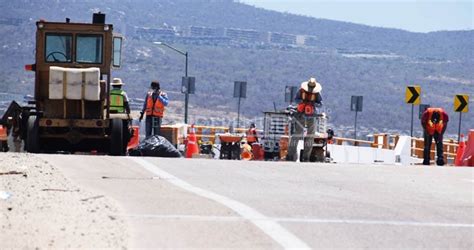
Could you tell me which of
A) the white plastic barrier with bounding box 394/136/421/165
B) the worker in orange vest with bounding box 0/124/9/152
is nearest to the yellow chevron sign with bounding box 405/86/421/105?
the white plastic barrier with bounding box 394/136/421/165

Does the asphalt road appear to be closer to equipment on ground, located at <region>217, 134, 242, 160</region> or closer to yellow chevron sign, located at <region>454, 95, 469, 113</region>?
equipment on ground, located at <region>217, 134, 242, 160</region>

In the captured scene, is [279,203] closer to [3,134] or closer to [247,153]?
[3,134]

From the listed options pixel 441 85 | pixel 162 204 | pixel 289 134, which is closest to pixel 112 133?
pixel 289 134

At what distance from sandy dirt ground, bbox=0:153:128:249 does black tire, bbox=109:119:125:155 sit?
30.1ft

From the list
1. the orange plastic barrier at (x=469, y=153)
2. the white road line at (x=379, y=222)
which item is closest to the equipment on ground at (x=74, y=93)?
the orange plastic barrier at (x=469, y=153)

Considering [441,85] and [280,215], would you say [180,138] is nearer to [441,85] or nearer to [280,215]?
[280,215]

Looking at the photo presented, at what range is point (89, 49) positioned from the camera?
27547 mm

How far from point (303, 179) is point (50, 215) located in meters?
6.92

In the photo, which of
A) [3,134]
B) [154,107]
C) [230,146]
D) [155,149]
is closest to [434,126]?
[154,107]

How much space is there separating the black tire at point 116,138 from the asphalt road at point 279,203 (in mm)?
4270

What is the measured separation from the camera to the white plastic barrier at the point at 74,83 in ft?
86.4

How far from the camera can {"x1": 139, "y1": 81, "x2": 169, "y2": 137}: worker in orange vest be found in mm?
30859

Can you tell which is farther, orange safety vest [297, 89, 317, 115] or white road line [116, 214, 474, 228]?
orange safety vest [297, 89, 317, 115]

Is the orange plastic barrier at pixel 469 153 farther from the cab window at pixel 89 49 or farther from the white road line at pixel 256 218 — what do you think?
the white road line at pixel 256 218
